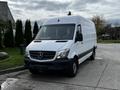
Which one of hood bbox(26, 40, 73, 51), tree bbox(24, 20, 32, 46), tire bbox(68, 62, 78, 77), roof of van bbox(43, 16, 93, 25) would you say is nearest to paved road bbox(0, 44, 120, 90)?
tire bbox(68, 62, 78, 77)

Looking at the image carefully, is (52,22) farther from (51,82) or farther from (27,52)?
(51,82)

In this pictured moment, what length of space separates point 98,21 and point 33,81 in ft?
176

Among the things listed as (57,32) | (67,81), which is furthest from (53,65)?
(57,32)

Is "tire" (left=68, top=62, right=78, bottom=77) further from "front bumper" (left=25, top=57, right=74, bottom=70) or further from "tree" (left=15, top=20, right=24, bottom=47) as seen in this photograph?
"tree" (left=15, top=20, right=24, bottom=47)

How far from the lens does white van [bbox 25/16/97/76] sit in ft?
23.2

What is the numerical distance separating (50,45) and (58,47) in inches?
15.5

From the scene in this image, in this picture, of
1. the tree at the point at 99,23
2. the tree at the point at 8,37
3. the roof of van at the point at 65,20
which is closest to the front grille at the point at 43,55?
the roof of van at the point at 65,20

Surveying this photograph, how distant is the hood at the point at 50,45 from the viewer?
716 centimetres

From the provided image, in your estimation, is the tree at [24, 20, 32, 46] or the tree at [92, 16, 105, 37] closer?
the tree at [24, 20, 32, 46]

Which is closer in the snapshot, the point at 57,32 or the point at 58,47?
the point at 58,47

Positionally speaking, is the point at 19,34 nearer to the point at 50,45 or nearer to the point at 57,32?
the point at 57,32

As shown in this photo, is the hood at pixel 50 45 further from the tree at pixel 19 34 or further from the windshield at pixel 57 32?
the tree at pixel 19 34

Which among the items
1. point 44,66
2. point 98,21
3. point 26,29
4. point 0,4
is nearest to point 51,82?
point 44,66

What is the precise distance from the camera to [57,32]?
27.6 ft
